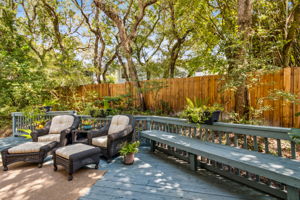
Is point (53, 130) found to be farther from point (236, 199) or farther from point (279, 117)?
point (279, 117)

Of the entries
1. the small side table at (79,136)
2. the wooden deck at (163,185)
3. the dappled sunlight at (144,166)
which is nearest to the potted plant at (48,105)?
the small side table at (79,136)

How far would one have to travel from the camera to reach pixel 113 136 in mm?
3242

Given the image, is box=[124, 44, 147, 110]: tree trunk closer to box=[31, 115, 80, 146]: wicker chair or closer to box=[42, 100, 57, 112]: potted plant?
box=[31, 115, 80, 146]: wicker chair

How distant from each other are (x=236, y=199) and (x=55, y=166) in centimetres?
293

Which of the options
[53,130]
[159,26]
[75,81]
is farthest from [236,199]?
[159,26]

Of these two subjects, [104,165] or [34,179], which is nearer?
[34,179]

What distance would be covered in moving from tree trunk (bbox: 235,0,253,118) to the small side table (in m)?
3.62

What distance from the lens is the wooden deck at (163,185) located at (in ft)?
6.76

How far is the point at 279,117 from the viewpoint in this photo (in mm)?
3934

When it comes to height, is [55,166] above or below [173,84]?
below

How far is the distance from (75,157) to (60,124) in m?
1.90

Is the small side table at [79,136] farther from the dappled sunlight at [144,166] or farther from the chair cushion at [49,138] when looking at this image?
the dappled sunlight at [144,166]

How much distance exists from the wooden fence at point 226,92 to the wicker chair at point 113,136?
2062mm

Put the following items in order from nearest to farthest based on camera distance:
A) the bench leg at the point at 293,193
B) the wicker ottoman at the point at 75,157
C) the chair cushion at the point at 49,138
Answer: the bench leg at the point at 293,193, the wicker ottoman at the point at 75,157, the chair cushion at the point at 49,138
